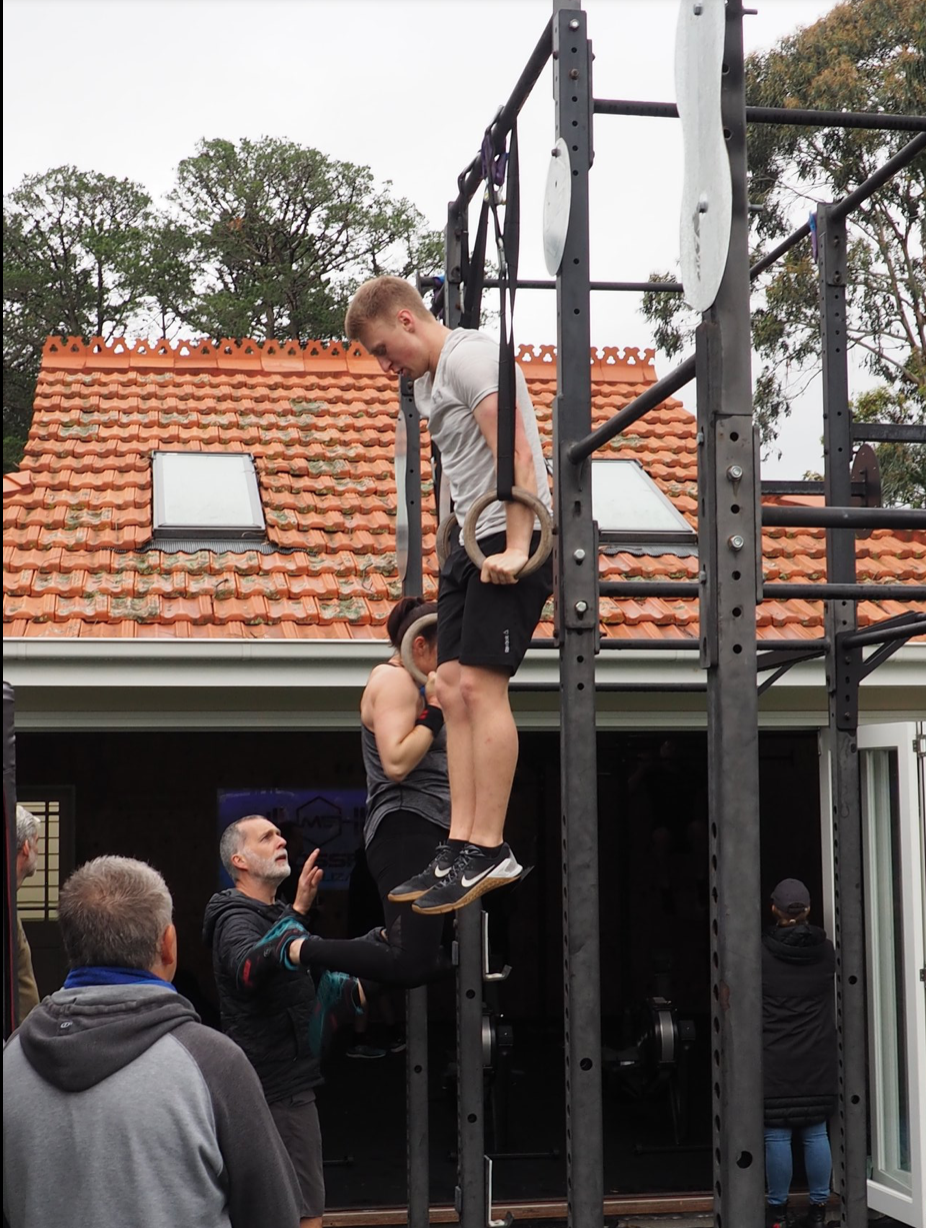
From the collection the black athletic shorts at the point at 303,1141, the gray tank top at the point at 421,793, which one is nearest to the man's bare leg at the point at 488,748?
the gray tank top at the point at 421,793

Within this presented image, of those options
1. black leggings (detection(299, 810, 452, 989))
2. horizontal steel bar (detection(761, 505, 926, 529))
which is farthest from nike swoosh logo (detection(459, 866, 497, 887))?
horizontal steel bar (detection(761, 505, 926, 529))

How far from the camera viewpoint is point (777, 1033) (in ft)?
21.4

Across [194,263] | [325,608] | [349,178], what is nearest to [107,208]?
[194,263]

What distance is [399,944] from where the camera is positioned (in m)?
4.32

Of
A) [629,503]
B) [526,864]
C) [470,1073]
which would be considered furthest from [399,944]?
[526,864]

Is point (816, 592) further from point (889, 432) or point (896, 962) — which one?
point (896, 962)

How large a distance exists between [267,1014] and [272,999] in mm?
60

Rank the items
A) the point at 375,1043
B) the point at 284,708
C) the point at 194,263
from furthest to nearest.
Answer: the point at 194,263 < the point at 375,1043 < the point at 284,708

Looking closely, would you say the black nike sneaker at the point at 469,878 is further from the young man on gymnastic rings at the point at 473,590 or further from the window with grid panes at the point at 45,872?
the window with grid panes at the point at 45,872

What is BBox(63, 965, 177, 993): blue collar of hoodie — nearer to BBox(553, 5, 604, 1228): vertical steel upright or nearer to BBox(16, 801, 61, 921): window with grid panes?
BBox(553, 5, 604, 1228): vertical steel upright

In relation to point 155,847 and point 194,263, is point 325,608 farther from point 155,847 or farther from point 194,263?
point 194,263

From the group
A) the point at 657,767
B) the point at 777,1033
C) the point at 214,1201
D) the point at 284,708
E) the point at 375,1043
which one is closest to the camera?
the point at 214,1201

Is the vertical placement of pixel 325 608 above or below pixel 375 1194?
above

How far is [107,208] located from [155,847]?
64.3ft
